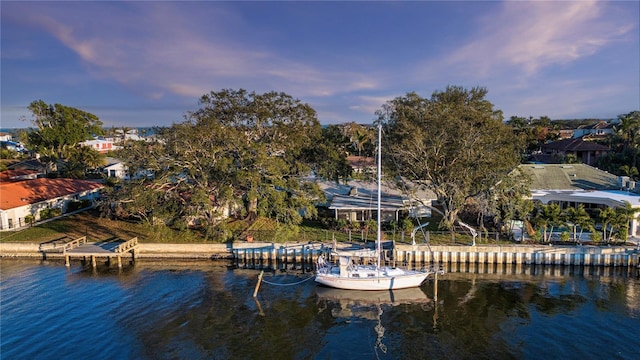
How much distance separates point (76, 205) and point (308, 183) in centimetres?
2927

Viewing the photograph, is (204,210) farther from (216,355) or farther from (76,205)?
(76,205)

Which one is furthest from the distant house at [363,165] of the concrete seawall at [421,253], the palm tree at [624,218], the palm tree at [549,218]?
the palm tree at [624,218]

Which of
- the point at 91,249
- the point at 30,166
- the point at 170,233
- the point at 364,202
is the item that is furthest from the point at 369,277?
the point at 30,166

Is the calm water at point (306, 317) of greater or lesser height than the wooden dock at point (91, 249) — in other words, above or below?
below

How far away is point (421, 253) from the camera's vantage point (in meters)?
34.9

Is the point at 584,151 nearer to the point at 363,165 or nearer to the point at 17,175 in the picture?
the point at 363,165

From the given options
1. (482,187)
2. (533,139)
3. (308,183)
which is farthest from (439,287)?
(533,139)

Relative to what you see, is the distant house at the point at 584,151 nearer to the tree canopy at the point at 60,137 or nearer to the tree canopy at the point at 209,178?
the tree canopy at the point at 209,178

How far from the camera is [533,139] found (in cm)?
8131

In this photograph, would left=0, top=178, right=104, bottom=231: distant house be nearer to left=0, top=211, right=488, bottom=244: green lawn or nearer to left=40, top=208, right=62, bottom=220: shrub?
left=40, top=208, right=62, bottom=220: shrub

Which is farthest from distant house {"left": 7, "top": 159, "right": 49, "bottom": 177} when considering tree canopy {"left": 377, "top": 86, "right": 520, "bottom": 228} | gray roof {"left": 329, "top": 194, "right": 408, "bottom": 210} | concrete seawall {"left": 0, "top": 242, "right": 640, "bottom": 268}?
tree canopy {"left": 377, "top": 86, "right": 520, "bottom": 228}

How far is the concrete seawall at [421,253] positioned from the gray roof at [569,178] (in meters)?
13.4

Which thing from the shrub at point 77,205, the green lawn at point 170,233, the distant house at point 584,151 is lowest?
the green lawn at point 170,233

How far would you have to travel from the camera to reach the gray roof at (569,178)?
151 ft
